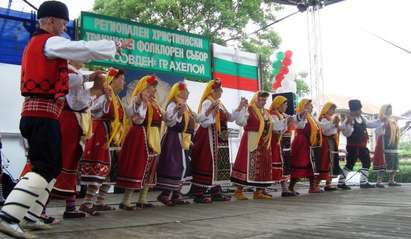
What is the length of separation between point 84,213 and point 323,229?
215cm

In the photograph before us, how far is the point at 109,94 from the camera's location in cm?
455

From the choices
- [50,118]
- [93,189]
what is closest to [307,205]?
[93,189]

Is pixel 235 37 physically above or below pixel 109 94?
above

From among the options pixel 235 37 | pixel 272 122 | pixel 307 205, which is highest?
pixel 235 37

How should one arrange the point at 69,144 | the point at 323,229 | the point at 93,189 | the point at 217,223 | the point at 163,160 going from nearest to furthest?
the point at 323,229, the point at 217,223, the point at 69,144, the point at 93,189, the point at 163,160

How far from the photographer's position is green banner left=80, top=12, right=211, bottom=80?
6664mm

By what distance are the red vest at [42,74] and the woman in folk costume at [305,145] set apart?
466 cm

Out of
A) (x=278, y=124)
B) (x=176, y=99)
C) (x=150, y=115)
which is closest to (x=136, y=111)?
(x=150, y=115)

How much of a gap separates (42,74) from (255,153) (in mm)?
3773

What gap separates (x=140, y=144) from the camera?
5.02 metres

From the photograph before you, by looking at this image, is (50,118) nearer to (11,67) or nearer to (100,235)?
(100,235)

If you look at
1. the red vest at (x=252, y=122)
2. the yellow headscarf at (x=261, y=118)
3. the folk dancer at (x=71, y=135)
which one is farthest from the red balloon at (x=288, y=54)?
the folk dancer at (x=71, y=135)

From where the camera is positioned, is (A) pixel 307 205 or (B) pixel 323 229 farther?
(A) pixel 307 205

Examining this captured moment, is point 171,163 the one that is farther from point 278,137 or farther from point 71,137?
point 278,137
